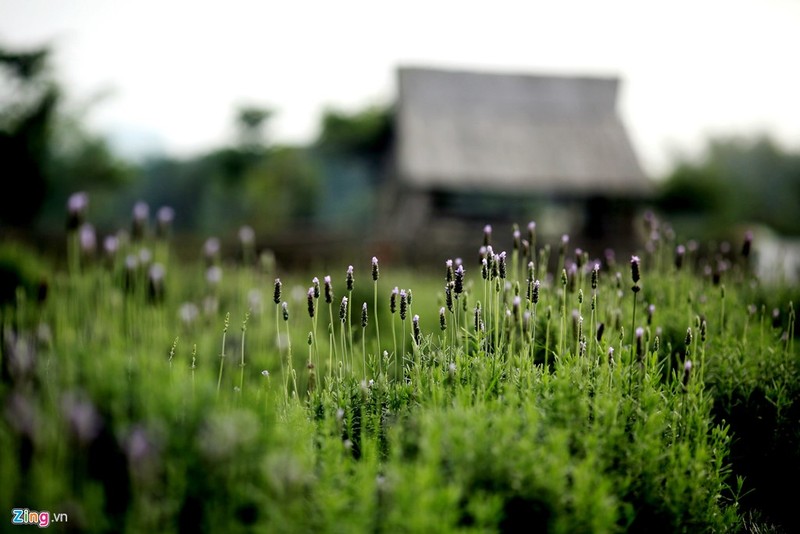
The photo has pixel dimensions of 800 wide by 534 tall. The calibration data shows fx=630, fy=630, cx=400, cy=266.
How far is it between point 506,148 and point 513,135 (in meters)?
0.89

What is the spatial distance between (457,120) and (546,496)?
18939 millimetres

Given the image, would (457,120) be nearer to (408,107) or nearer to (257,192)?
(408,107)

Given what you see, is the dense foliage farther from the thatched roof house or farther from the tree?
the tree

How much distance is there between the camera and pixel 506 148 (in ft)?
64.4

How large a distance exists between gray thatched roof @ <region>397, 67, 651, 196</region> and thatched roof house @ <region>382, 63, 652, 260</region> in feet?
0.11

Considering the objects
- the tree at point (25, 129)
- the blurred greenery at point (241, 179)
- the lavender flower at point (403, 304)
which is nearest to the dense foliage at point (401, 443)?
the lavender flower at point (403, 304)

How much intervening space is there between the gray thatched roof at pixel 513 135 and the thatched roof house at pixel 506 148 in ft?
0.11

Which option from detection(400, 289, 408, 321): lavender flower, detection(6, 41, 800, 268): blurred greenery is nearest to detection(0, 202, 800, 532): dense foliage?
detection(400, 289, 408, 321): lavender flower

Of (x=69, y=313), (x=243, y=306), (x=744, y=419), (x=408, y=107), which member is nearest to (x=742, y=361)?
(x=744, y=419)

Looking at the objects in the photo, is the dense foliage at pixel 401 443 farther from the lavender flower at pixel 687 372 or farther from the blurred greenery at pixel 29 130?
the blurred greenery at pixel 29 130

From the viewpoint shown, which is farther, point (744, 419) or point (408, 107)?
point (408, 107)

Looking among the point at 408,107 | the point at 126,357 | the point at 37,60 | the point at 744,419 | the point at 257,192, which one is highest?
the point at 37,60

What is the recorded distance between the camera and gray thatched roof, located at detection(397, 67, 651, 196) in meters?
18.6

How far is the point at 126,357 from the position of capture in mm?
2605
